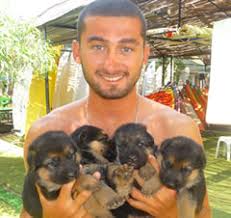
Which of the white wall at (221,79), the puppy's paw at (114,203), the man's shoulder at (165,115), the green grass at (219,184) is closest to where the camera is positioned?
the puppy's paw at (114,203)

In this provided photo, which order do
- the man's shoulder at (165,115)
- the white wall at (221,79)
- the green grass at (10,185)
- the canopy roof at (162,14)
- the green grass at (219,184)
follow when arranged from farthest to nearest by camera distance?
the canopy roof at (162,14), the green grass at (10,185), the green grass at (219,184), the white wall at (221,79), the man's shoulder at (165,115)

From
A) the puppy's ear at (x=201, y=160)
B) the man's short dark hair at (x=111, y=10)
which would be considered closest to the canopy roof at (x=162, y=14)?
the man's short dark hair at (x=111, y=10)

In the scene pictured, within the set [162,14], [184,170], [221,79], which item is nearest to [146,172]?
[184,170]

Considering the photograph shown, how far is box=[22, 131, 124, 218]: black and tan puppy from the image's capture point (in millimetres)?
2156

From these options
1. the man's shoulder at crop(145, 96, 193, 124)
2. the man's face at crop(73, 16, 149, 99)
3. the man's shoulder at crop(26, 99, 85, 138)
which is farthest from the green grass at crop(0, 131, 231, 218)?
the man's face at crop(73, 16, 149, 99)

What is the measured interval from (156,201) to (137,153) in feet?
0.91

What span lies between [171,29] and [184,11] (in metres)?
0.36

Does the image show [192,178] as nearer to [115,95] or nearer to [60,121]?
[115,95]

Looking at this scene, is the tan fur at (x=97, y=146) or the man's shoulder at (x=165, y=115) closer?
the tan fur at (x=97, y=146)

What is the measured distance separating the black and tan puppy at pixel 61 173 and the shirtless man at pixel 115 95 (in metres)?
0.07

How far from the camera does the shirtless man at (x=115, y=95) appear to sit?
90.9 inches

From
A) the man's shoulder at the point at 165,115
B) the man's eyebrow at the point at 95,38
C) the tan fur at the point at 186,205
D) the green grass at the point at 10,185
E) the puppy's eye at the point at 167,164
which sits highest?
the man's eyebrow at the point at 95,38

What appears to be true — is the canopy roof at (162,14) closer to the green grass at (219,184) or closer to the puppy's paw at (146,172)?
the green grass at (219,184)

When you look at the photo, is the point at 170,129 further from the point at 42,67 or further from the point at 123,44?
the point at 42,67
